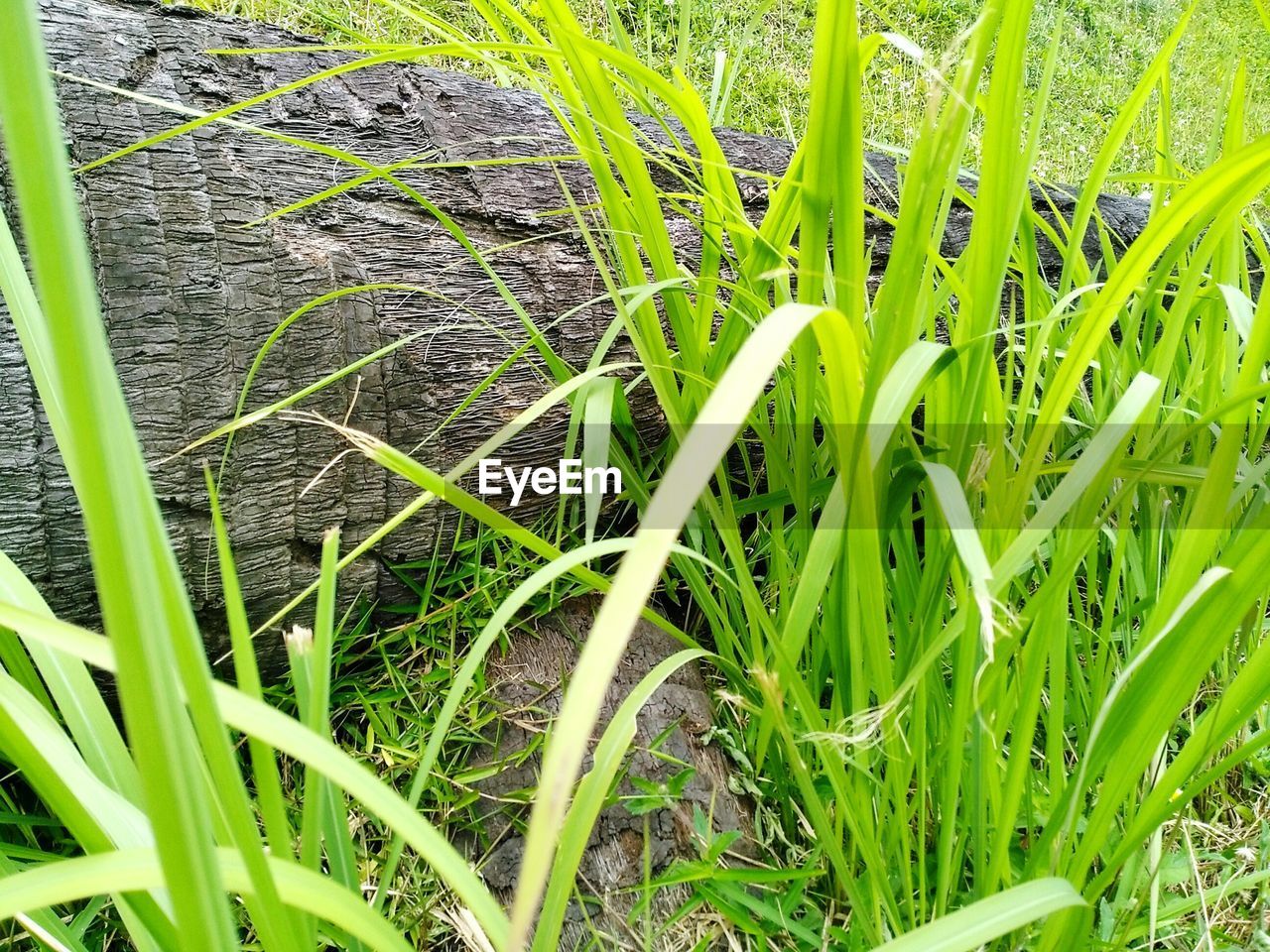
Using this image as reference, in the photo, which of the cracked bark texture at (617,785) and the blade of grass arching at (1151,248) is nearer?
the blade of grass arching at (1151,248)

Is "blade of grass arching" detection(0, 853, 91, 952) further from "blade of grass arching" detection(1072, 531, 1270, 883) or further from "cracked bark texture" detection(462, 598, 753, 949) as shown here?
"blade of grass arching" detection(1072, 531, 1270, 883)

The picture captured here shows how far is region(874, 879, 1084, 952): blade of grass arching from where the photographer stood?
344 mm

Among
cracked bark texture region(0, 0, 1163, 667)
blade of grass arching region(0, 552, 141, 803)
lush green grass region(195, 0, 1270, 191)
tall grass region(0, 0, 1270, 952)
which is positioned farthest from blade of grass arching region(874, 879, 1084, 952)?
lush green grass region(195, 0, 1270, 191)

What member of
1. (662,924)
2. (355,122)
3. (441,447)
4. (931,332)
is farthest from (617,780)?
(355,122)

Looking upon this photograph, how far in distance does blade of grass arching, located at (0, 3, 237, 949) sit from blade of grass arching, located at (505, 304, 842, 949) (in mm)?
92

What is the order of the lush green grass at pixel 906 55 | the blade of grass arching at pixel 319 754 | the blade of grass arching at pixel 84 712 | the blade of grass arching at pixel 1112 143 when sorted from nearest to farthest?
the blade of grass arching at pixel 319 754 → the blade of grass arching at pixel 84 712 → the blade of grass arching at pixel 1112 143 → the lush green grass at pixel 906 55

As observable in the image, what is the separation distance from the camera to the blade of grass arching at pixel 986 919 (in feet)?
1.13

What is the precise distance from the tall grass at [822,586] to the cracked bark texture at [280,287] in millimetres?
195

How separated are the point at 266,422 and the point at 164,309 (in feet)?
0.40

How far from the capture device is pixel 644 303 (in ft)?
1.83

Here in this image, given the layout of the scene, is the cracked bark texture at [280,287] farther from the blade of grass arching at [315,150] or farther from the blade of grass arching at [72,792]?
the blade of grass arching at [72,792]

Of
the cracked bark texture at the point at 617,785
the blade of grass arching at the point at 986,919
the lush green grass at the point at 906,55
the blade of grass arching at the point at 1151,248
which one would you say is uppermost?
the lush green grass at the point at 906,55

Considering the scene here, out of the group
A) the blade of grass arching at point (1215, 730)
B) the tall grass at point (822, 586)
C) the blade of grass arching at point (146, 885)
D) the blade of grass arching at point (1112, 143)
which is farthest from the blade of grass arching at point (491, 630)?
the blade of grass arching at point (1112, 143)

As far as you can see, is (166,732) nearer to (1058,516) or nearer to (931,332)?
(1058,516)
